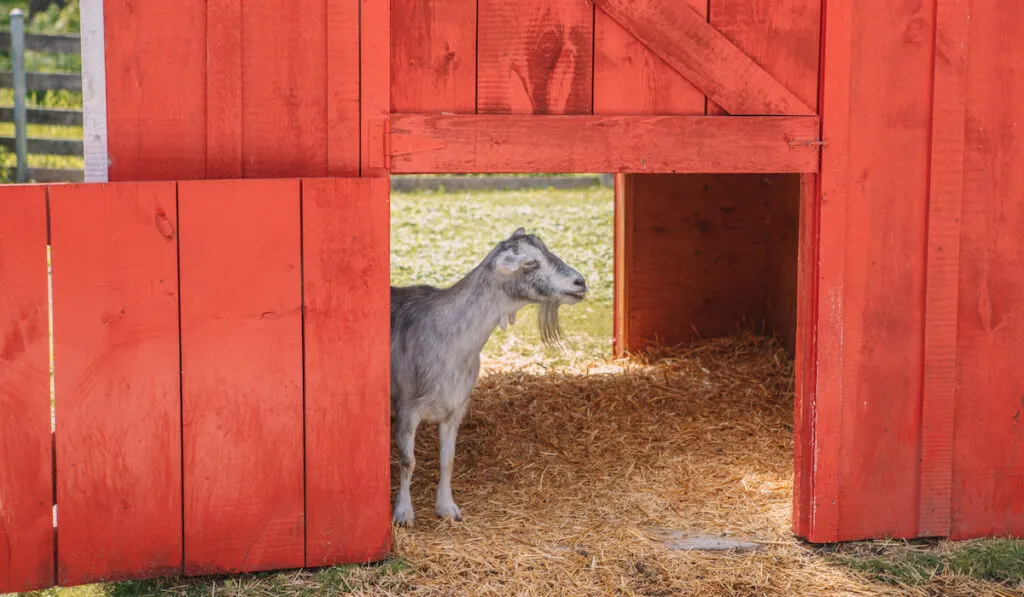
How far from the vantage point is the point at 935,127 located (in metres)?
5.45

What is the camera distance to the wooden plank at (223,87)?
4922mm

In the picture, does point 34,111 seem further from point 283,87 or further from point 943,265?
point 943,265

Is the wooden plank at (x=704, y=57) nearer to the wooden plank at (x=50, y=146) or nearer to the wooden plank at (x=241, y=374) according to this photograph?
the wooden plank at (x=241, y=374)

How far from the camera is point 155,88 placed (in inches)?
193

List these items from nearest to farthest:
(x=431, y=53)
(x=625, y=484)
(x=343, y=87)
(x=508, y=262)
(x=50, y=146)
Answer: (x=343, y=87) → (x=431, y=53) → (x=508, y=262) → (x=625, y=484) → (x=50, y=146)

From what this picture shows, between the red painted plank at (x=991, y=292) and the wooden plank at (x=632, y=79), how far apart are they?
4.28 feet

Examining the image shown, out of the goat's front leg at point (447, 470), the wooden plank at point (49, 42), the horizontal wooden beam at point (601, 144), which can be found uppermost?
the wooden plank at point (49, 42)

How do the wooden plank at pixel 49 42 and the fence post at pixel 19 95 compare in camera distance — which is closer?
the fence post at pixel 19 95

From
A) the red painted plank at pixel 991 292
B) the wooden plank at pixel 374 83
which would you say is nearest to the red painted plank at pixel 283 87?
the wooden plank at pixel 374 83

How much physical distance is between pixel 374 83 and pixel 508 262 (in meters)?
1.32

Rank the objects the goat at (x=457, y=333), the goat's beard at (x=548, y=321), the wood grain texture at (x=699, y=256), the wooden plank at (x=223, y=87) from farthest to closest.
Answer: the wood grain texture at (x=699, y=256)
the goat's beard at (x=548, y=321)
the goat at (x=457, y=333)
the wooden plank at (x=223, y=87)

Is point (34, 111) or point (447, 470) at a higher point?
point (34, 111)

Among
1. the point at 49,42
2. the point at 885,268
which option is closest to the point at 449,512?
the point at 885,268

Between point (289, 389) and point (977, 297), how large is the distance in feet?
10.2
